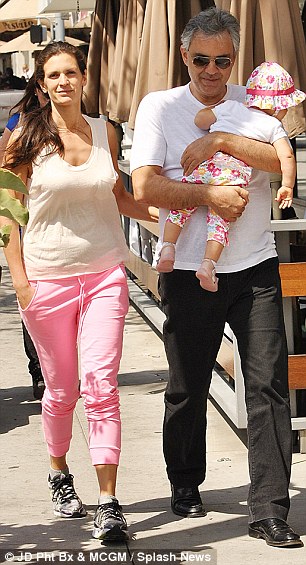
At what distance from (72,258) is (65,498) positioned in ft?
3.52

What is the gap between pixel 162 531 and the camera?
16.9 ft

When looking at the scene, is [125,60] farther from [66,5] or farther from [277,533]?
[66,5]

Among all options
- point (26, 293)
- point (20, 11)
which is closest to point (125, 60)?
point (26, 293)

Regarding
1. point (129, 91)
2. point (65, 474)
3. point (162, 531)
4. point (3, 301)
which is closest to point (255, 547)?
point (162, 531)

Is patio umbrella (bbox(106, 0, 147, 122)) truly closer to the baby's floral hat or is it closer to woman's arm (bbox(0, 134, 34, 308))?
woman's arm (bbox(0, 134, 34, 308))

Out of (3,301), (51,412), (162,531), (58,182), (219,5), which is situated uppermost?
(219,5)

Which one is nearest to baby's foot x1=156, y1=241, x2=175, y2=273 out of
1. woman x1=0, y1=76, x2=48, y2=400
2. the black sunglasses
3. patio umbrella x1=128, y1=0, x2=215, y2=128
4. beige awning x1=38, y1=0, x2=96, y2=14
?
the black sunglasses

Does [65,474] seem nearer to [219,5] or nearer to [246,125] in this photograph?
[246,125]

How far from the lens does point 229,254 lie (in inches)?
193

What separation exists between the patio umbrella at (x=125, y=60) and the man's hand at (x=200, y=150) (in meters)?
4.20

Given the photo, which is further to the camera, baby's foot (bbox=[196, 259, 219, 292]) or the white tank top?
the white tank top

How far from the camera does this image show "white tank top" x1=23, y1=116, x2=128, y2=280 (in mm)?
5094

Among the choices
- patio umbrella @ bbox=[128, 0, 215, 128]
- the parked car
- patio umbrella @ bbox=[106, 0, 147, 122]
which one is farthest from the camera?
the parked car

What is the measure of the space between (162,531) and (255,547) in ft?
1.46
